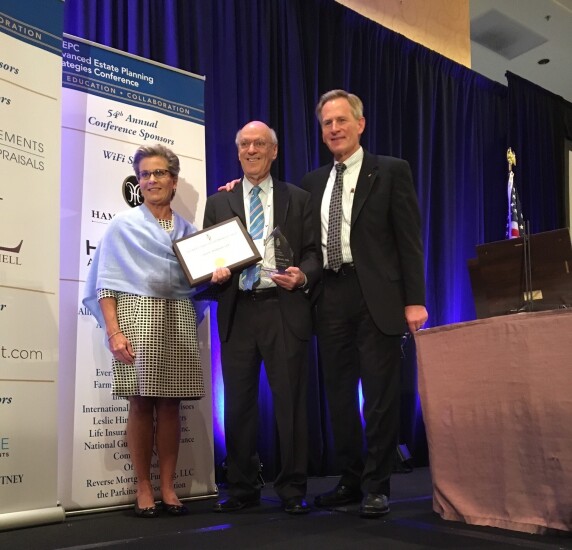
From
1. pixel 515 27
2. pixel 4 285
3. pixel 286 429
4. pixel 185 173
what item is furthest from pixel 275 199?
pixel 515 27

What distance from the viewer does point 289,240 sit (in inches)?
103

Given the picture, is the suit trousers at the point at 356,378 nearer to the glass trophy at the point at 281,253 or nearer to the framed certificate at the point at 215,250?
the glass trophy at the point at 281,253

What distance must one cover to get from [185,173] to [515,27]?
4055 mm

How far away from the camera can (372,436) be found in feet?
8.00

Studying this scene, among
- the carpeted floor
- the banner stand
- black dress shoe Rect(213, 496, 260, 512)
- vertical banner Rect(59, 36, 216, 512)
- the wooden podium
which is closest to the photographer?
the carpeted floor

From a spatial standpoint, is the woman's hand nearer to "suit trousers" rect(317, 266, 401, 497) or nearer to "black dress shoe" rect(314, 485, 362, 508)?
"suit trousers" rect(317, 266, 401, 497)

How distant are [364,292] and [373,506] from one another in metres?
0.78

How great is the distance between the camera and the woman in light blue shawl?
95.3 inches

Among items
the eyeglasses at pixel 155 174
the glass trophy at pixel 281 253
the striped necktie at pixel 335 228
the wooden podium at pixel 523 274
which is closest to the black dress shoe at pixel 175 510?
the glass trophy at pixel 281 253

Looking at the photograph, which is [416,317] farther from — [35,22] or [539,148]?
[539,148]

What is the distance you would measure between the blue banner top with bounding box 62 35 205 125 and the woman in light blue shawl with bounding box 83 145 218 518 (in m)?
0.61

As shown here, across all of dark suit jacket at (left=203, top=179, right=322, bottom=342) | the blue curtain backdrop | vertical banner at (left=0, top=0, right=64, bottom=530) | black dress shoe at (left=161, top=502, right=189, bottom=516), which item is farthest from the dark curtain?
black dress shoe at (left=161, top=502, right=189, bottom=516)

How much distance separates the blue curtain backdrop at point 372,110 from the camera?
12.2 feet

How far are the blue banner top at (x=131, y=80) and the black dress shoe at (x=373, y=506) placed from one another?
1987mm
